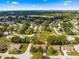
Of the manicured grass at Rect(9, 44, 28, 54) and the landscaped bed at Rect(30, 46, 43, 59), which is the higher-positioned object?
the landscaped bed at Rect(30, 46, 43, 59)

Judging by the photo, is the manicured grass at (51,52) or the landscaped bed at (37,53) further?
the manicured grass at (51,52)

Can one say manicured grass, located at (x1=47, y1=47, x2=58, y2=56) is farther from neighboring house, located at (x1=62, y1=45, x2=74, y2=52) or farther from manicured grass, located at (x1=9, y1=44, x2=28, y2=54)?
manicured grass, located at (x1=9, y1=44, x2=28, y2=54)

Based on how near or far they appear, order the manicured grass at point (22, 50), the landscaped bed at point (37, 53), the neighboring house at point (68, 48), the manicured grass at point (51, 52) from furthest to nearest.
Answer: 1. the neighboring house at point (68, 48)
2. the manicured grass at point (22, 50)
3. the manicured grass at point (51, 52)
4. the landscaped bed at point (37, 53)

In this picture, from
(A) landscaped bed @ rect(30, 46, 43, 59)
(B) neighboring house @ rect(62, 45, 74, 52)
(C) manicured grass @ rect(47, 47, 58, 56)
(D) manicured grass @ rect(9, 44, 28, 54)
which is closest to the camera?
(A) landscaped bed @ rect(30, 46, 43, 59)

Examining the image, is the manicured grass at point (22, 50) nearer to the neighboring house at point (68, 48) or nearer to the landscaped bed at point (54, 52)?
the landscaped bed at point (54, 52)

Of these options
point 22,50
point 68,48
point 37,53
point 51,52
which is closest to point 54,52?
point 51,52

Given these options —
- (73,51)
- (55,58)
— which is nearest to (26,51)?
(55,58)

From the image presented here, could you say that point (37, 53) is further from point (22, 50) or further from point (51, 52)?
point (22, 50)

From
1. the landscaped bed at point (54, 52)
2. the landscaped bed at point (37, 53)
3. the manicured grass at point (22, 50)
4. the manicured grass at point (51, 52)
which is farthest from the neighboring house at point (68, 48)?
the manicured grass at point (22, 50)

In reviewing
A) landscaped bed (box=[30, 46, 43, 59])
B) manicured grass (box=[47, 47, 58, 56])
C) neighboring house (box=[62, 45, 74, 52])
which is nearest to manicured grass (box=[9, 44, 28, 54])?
landscaped bed (box=[30, 46, 43, 59])

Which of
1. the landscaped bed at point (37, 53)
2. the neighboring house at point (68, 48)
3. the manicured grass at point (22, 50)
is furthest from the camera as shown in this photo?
the neighboring house at point (68, 48)

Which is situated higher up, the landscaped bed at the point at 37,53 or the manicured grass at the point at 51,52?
the landscaped bed at the point at 37,53
